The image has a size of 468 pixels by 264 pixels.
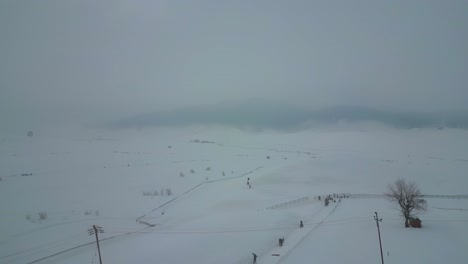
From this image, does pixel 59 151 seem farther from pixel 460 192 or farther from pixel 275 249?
pixel 460 192

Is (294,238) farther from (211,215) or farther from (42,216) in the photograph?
(42,216)

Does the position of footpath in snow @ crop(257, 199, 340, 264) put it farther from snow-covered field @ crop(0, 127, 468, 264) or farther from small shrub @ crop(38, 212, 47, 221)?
small shrub @ crop(38, 212, 47, 221)

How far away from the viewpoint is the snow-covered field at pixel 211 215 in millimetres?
29281

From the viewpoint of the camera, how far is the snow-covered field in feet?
96.1

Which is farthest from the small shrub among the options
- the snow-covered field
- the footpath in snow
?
the footpath in snow

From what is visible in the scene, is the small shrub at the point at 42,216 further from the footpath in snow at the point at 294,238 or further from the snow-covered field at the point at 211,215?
the footpath in snow at the point at 294,238

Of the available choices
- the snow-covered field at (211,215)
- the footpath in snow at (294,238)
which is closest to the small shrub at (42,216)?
the snow-covered field at (211,215)

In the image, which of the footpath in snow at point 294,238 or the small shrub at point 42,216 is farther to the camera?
the small shrub at point 42,216

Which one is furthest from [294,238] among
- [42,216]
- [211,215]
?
[42,216]

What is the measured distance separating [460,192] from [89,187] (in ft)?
209

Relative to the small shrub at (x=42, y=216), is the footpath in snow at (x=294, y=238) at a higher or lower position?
lower

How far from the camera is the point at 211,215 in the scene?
4478 centimetres

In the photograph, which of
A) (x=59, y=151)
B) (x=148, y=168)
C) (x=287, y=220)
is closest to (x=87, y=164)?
(x=148, y=168)

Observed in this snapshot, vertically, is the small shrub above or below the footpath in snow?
above
